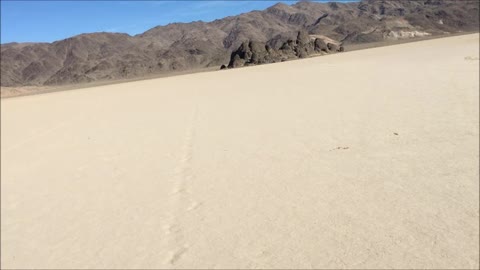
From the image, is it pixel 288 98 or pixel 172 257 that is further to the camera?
pixel 288 98

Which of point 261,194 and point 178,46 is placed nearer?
point 261,194

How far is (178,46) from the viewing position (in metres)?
153

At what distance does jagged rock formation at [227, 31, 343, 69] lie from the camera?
69.4 metres

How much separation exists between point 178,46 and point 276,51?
280 ft

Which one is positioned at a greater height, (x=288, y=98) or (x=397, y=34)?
(x=288, y=98)

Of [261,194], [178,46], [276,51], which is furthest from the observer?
[178,46]

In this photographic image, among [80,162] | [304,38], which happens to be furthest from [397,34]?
[80,162]

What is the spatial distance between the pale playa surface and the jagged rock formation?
60.0m

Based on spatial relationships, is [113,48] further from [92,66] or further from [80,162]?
[80,162]

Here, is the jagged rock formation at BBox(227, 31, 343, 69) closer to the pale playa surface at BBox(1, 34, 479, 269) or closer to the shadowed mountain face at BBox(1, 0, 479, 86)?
the shadowed mountain face at BBox(1, 0, 479, 86)

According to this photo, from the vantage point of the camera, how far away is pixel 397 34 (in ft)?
386

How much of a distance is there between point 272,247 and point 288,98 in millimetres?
10574

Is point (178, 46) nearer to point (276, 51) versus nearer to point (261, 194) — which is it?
point (276, 51)

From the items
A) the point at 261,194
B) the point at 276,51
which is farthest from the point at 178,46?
the point at 261,194
